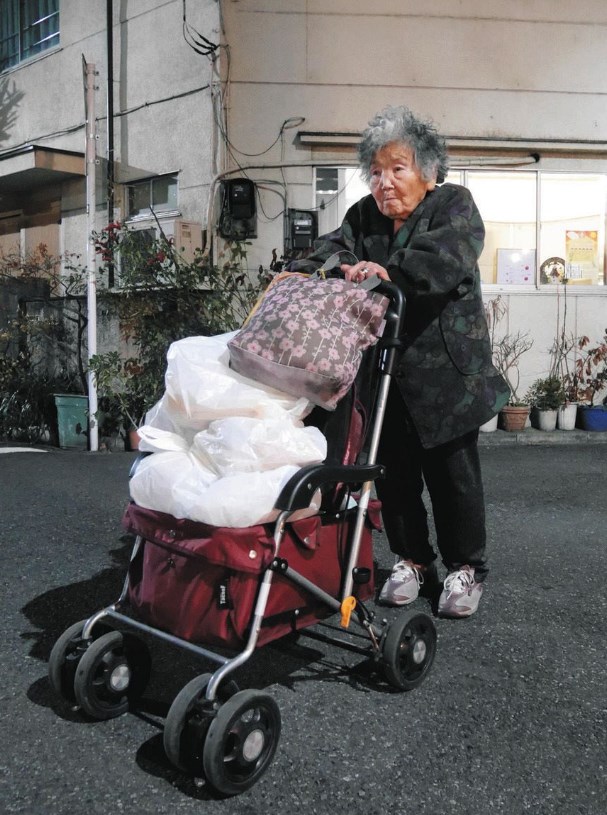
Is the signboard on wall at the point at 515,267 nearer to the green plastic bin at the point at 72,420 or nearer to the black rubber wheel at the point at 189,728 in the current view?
the green plastic bin at the point at 72,420

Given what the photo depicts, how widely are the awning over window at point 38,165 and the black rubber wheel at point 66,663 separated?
28.3 ft

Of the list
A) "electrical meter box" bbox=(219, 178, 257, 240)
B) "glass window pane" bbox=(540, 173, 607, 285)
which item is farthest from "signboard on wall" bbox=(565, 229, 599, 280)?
"electrical meter box" bbox=(219, 178, 257, 240)

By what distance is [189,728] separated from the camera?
186cm

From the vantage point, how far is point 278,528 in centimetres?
196

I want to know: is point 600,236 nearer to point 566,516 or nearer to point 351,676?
point 566,516

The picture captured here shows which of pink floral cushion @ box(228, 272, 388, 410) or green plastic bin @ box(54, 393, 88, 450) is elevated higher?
pink floral cushion @ box(228, 272, 388, 410)

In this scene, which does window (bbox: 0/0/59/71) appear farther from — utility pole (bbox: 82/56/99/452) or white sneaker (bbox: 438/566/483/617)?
white sneaker (bbox: 438/566/483/617)

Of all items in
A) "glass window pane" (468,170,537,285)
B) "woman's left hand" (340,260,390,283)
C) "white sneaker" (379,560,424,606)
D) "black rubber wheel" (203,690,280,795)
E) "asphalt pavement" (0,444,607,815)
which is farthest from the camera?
"glass window pane" (468,170,537,285)

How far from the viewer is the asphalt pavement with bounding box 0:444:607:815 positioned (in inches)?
73.5

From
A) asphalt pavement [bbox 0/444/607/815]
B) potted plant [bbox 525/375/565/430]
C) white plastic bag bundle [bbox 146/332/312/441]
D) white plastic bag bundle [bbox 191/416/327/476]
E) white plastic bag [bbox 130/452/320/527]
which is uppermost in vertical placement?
white plastic bag bundle [bbox 146/332/312/441]

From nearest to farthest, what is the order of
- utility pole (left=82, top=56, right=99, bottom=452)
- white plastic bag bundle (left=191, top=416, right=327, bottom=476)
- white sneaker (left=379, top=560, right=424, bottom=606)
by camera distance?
1. white plastic bag bundle (left=191, top=416, right=327, bottom=476)
2. white sneaker (left=379, top=560, right=424, bottom=606)
3. utility pole (left=82, top=56, right=99, bottom=452)

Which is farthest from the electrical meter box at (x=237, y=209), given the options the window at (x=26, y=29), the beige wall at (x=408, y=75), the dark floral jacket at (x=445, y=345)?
the dark floral jacket at (x=445, y=345)

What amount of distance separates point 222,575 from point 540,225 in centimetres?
844

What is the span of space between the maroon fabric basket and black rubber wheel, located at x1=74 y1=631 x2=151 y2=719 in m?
0.13
